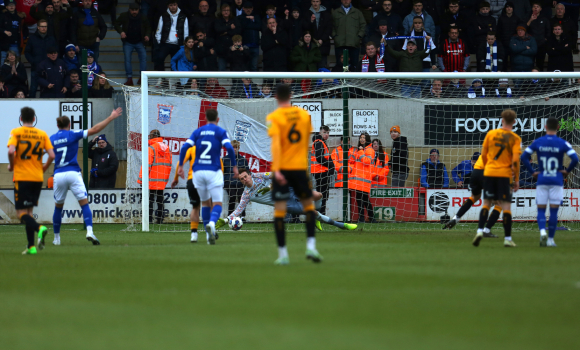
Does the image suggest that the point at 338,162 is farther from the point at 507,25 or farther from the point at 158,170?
the point at 507,25

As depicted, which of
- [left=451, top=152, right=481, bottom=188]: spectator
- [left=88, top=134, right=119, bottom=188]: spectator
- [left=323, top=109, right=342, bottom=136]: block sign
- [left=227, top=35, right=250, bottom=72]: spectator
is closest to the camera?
[left=451, top=152, right=481, bottom=188]: spectator

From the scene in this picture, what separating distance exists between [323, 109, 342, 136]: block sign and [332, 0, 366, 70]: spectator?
9.50 ft

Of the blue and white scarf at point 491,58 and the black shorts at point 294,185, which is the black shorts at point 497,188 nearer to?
the black shorts at point 294,185

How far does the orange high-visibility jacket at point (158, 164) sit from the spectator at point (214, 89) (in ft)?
6.42

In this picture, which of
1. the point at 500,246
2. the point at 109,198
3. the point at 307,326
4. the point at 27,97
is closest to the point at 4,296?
the point at 307,326

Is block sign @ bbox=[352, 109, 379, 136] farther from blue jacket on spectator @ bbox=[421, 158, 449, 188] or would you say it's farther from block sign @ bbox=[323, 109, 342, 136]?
blue jacket on spectator @ bbox=[421, 158, 449, 188]

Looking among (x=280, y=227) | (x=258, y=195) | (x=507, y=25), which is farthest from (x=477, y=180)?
(x=507, y=25)

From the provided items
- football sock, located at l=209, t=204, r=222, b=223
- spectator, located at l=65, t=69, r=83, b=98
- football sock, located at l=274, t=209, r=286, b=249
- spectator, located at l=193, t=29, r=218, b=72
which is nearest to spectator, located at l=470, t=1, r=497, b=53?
spectator, located at l=193, t=29, r=218, b=72

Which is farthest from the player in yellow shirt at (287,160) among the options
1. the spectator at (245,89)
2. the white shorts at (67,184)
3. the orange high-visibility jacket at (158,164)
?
the spectator at (245,89)

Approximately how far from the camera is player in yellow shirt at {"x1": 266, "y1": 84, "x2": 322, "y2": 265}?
779 centimetres

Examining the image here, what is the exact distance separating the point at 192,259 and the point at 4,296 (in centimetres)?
300

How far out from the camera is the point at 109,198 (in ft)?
56.3

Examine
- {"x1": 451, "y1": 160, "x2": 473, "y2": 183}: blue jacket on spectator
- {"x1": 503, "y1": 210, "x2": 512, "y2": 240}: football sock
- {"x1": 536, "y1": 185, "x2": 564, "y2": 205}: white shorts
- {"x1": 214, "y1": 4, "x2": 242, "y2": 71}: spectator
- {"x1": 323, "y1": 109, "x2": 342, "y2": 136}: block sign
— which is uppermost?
{"x1": 214, "y1": 4, "x2": 242, "y2": 71}: spectator

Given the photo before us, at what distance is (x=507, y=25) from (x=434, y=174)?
600 cm
